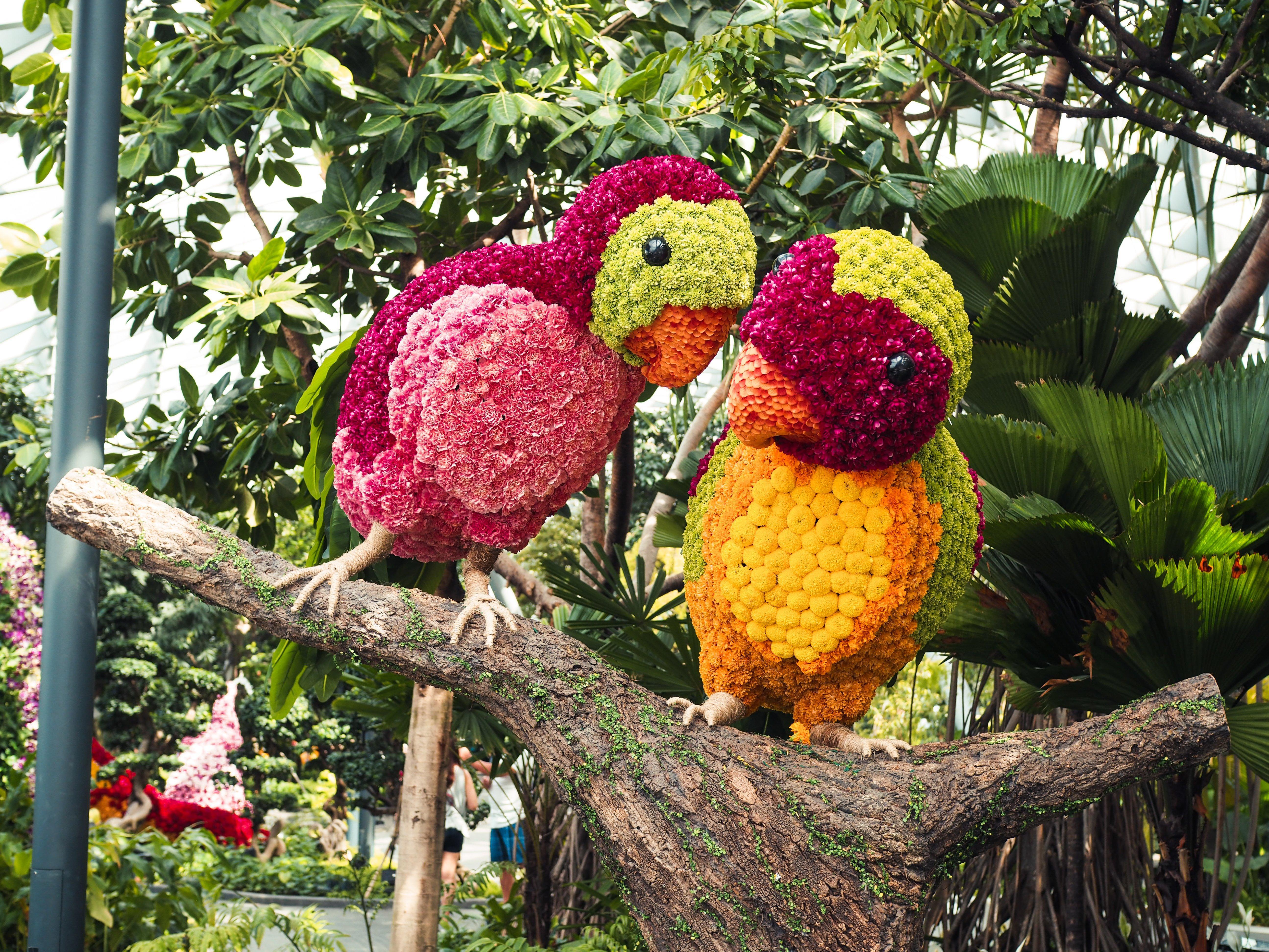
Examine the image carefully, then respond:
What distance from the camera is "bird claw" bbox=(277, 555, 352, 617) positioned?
1.99 metres

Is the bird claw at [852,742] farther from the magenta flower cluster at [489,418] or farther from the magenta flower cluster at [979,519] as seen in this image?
the magenta flower cluster at [489,418]

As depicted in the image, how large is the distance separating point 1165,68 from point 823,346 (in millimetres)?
1429

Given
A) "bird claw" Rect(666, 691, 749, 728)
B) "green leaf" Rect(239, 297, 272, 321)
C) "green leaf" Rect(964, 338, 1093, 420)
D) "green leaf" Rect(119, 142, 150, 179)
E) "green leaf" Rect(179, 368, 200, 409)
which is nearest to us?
"bird claw" Rect(666, 691, 749, 728)

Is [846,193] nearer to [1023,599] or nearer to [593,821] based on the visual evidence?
[1023,599]

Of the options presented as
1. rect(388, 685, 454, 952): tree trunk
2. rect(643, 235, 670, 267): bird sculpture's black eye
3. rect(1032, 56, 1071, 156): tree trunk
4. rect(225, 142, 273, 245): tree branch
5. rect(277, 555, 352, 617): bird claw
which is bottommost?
rect(388, 685, 454, 952): tree trunk

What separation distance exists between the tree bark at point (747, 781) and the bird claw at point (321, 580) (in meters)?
0.02

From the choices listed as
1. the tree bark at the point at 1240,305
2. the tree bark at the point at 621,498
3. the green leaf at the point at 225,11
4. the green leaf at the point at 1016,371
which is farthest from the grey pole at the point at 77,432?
the tree bark at the point at 1240,305

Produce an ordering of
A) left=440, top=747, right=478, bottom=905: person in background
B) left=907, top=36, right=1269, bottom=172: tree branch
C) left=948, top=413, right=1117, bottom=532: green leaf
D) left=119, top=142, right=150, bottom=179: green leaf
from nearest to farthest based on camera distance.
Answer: left=948, top=413, right=1117, bottom=532: green leaf < left=907, top=36, right=1269, bottom=172: tree branch < left=119, top=142, right=150, bottom=179: green leaf < left=440, top=747, right=478, bottom=905: person in background

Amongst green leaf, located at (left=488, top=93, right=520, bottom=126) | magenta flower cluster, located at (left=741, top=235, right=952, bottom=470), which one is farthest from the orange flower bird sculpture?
green leaf, located at (left=488, top=93, right=520, bottom=126)

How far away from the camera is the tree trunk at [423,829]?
131 inches

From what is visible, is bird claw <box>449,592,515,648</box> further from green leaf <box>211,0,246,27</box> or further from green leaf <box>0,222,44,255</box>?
green leaf <box>0,222,44,255</box>

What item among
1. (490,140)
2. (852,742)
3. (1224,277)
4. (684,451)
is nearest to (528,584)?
(684,451)

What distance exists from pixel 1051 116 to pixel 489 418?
10.0 feet

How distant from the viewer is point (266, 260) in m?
2.73
